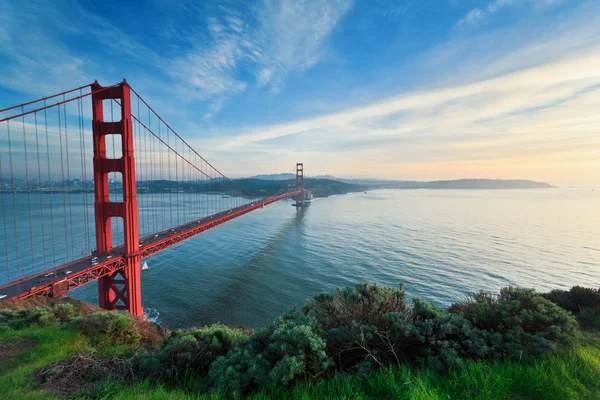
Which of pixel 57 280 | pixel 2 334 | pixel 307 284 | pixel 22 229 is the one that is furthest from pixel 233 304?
pixel 22 229

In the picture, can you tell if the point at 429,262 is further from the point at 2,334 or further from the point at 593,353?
the point at 2,334

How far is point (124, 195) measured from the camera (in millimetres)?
A: 13516

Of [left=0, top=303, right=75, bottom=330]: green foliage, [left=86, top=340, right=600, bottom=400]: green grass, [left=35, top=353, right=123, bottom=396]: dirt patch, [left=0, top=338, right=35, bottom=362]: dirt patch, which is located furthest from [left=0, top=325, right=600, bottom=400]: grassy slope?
[left=0, top=303, right=75, bottom=330]: green foliage

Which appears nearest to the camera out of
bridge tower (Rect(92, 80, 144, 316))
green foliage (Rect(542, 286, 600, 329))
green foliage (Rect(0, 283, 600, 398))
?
green foliage (Rect(0, 283, 600, 398))

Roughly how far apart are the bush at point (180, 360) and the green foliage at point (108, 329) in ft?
5.89

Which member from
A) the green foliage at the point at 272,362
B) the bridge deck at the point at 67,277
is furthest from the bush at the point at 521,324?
the bridge deck at the point at 67,277

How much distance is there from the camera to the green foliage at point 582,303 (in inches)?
253

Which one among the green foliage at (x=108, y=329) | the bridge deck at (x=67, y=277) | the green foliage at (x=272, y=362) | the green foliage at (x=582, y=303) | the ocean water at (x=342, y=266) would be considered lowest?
the ocean water at (x=342, y=266)

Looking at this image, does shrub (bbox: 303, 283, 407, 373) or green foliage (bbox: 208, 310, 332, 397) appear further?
shrub (bbox: 303, 283, 407, 373)

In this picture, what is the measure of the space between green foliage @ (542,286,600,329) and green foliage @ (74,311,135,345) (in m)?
10.1

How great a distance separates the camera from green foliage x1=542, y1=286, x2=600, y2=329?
253 inches

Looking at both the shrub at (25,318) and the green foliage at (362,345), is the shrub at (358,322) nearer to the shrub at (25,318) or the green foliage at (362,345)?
the green foliage at (362,345)

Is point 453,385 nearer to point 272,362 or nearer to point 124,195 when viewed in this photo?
point 272,362

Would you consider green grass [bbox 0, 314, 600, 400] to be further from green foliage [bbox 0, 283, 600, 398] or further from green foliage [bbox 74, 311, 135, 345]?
green foliage [bbox 74, 311, 135, 345]
